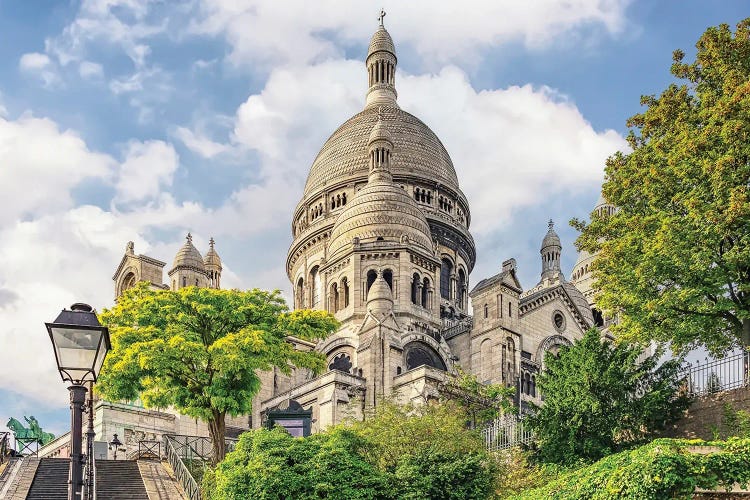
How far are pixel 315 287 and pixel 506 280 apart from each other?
20.8 meters

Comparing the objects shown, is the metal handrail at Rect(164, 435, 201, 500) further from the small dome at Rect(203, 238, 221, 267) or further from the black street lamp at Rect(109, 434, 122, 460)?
the small dome at Rect(203, 238, 221, 267)

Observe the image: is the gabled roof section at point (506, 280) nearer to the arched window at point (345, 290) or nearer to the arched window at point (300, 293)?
the arched window at point (345, 290)

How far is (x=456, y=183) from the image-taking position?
7644 centimetres

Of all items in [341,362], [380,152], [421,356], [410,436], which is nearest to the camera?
[410,436]

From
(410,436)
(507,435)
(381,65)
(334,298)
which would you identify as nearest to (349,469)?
(410,436)

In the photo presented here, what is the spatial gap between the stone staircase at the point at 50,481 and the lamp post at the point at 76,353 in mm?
16894

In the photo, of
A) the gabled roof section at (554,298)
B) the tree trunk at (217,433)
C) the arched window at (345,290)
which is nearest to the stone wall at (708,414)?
the tree trunk at (217,433)

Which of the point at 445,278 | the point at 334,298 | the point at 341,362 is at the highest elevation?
the point at 445,278

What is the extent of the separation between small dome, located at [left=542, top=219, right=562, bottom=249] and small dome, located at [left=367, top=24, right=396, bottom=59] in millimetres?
20348

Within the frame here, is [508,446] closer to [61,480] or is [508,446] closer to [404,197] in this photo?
[61,480]

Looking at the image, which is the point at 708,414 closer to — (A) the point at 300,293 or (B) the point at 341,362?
(B) the point at 341,362

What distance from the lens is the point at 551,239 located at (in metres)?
82.3

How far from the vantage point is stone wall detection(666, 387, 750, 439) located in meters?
24.8

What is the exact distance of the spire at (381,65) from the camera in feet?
274
